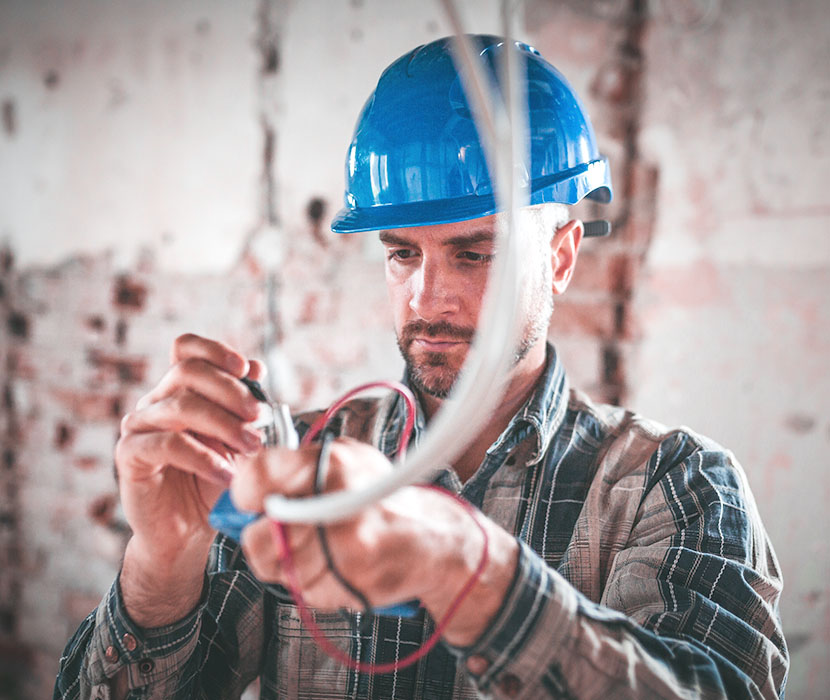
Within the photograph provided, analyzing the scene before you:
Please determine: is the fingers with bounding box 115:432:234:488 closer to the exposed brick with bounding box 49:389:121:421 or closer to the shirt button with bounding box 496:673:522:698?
the shirt button with bounding box 496:673:522:698

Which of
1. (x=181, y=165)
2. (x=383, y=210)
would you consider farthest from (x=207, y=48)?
(x=383, y=210)

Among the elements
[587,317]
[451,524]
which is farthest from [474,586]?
[587,317]

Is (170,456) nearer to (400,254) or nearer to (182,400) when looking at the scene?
(182,400)

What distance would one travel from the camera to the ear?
1100 millimetres

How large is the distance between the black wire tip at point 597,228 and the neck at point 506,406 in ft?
0.84

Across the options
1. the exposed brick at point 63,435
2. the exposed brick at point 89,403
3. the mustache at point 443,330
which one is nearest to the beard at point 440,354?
the mustache at point 443,330

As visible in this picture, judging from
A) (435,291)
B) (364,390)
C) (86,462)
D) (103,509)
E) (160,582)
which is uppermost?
(435,291)

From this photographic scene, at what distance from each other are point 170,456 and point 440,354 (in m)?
0.44

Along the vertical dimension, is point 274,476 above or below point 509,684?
above

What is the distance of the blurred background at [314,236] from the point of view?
1.38 metres

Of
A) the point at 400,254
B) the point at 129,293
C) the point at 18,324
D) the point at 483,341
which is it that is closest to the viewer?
the point at 483,341

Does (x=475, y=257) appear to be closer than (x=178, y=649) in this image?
No

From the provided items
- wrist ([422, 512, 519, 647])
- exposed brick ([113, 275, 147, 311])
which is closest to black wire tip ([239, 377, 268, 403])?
wrist ([422, 512, 519, 647])

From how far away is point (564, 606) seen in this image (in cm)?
59
